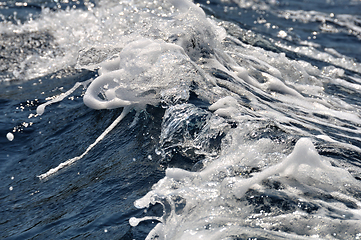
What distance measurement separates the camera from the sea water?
7.29 feet

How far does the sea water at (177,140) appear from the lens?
87.5 inches

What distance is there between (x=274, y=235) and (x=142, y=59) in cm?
237

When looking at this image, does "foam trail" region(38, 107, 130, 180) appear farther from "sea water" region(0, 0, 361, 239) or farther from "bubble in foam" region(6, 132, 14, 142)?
"bubble in foam" region(6, 132, 14, 142)

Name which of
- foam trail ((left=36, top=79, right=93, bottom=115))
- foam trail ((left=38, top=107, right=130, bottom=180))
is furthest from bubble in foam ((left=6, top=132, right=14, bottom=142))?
foam trail ((left=38, top=107, right=130, bottom=180))

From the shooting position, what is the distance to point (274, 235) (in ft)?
6.54

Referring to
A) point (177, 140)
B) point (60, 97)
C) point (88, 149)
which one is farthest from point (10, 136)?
point (177, 140)

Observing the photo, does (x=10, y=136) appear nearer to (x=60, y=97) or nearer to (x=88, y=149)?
(x=60, y=97)

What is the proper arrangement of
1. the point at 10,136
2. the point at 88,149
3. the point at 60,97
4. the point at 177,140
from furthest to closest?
the point at 60,97 → the point at 10,136 → the point at 88,149 → the point at 177,140

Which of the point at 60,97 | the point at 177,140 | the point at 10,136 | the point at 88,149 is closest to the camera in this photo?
the point at 177,140

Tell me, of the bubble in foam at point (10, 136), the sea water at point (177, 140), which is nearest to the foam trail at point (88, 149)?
the sea water at point (177, 140)

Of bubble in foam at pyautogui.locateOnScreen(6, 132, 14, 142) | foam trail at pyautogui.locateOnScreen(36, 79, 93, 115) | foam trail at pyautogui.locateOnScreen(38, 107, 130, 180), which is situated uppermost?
foam trail at pyautogui.locateOnScreen(38, 107, 130, 180)

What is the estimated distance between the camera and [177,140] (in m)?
3.04

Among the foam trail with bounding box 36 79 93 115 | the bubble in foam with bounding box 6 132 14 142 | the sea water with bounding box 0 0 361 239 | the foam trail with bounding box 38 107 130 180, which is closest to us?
the sea water with bounding box 0 0 361 239

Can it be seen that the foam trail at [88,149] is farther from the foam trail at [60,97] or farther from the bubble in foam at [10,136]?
the foam trail at [60,97]
